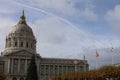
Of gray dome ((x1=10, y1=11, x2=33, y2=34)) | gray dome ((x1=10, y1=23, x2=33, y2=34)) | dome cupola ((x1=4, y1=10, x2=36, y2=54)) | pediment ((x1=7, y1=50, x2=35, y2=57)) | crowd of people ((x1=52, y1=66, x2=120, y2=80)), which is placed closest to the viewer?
crowd of people ((x1=52, y1=66, x2=120, y2=80))

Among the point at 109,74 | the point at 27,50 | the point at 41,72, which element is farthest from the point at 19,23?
the point at 109,74

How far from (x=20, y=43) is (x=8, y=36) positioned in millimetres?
10188

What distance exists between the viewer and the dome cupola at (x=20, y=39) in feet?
444

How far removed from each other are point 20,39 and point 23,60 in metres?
15.8

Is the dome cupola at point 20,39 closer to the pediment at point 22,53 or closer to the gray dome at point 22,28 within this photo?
the gray dome at point 22,28

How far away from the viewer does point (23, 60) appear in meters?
128

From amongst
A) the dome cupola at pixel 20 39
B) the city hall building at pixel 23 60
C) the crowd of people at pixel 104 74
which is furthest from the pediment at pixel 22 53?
the crowd of people at pixel 104 74

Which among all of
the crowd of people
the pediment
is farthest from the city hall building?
the crowd of people

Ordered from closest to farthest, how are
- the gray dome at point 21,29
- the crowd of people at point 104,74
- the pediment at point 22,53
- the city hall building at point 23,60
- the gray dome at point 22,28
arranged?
the crowd of people at point 104,74 < the city hall building at point 23,60 < the pediment at point 22,53 < the gray dome at point 21,29 < the gray dome at point 22,28

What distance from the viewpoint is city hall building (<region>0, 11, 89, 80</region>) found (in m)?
125

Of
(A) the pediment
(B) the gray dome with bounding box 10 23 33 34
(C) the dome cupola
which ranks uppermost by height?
(B) the gray dome with bounding box 10 23 33 34

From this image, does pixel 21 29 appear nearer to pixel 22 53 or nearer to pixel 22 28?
pixel 22 28

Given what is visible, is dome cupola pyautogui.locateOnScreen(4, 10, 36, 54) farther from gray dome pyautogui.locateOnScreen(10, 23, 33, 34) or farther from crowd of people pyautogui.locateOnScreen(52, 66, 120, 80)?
crowd of people pyautogui.locateOnScreen(52, 66, 120, 80)

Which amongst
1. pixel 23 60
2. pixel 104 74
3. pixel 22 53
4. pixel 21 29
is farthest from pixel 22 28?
pixel 104 74
